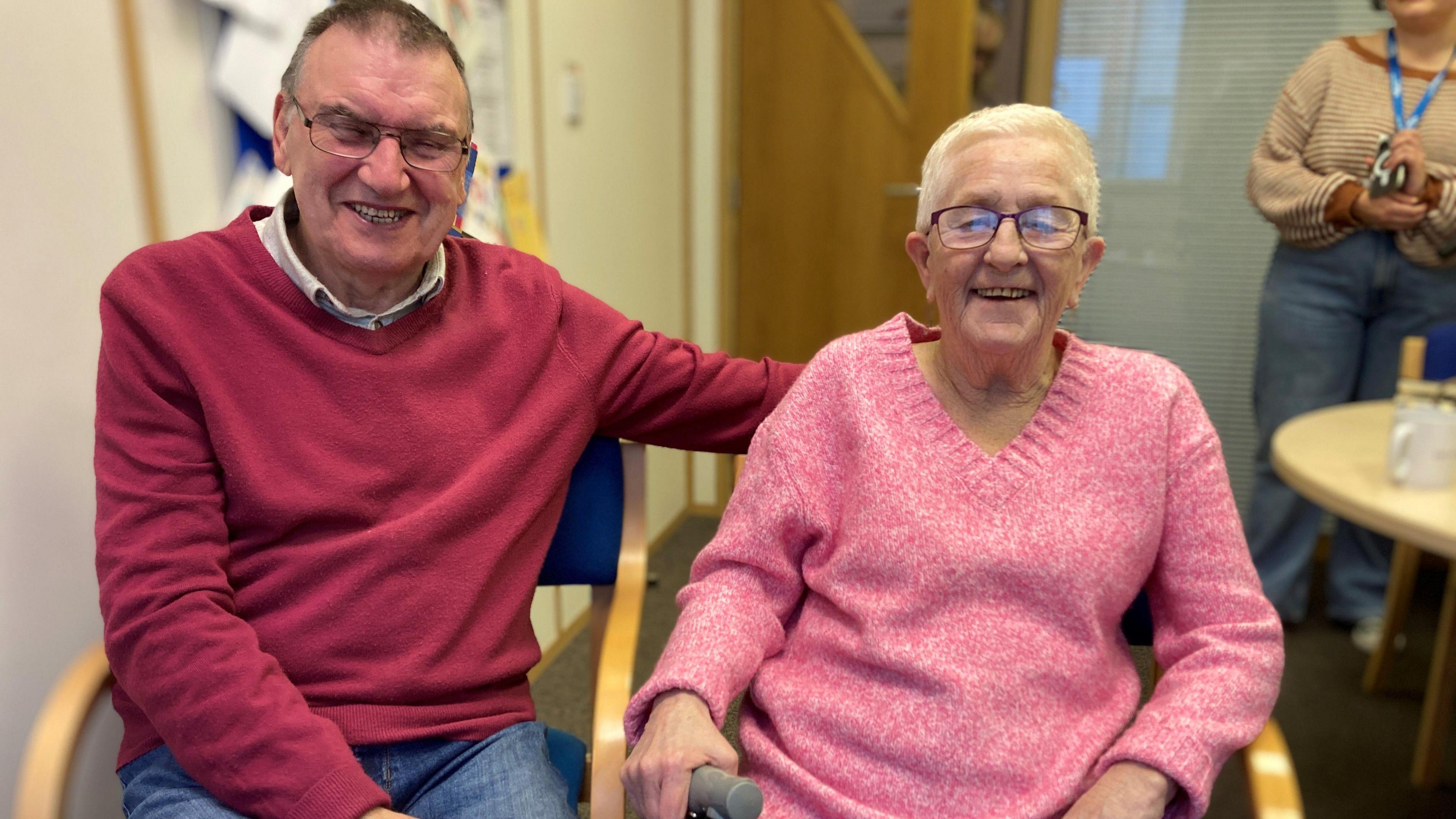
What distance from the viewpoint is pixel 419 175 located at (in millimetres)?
1216

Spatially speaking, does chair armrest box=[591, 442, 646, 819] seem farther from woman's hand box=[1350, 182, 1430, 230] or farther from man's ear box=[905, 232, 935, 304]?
woman's hand box=[1350, 182, 1430, 230]

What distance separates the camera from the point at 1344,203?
7.79 feet

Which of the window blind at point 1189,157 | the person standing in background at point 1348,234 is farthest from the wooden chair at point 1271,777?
the window blind at point 1189,157

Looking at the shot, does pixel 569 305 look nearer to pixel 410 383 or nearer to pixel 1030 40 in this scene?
pixel 410 383

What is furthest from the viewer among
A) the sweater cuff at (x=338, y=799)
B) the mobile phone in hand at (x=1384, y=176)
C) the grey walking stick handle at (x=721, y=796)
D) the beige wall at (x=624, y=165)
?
the beige wall at (x=624, y=165)

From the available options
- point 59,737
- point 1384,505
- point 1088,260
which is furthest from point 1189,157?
point 59,737

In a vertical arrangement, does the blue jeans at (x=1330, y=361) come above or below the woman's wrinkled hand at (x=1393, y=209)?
below

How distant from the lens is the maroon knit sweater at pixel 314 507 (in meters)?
1.05

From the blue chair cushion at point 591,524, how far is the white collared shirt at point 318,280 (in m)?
0.30

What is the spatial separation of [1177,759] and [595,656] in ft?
2.50

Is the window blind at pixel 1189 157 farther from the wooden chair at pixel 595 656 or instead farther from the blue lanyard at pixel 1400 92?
the wooden chair at pixel 595 656

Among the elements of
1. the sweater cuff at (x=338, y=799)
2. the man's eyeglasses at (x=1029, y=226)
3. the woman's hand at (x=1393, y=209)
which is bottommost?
the sweater cuff at (x=338, y=799)

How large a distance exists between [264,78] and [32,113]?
0.37m

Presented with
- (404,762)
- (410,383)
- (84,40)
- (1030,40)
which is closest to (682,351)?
(410,383)
